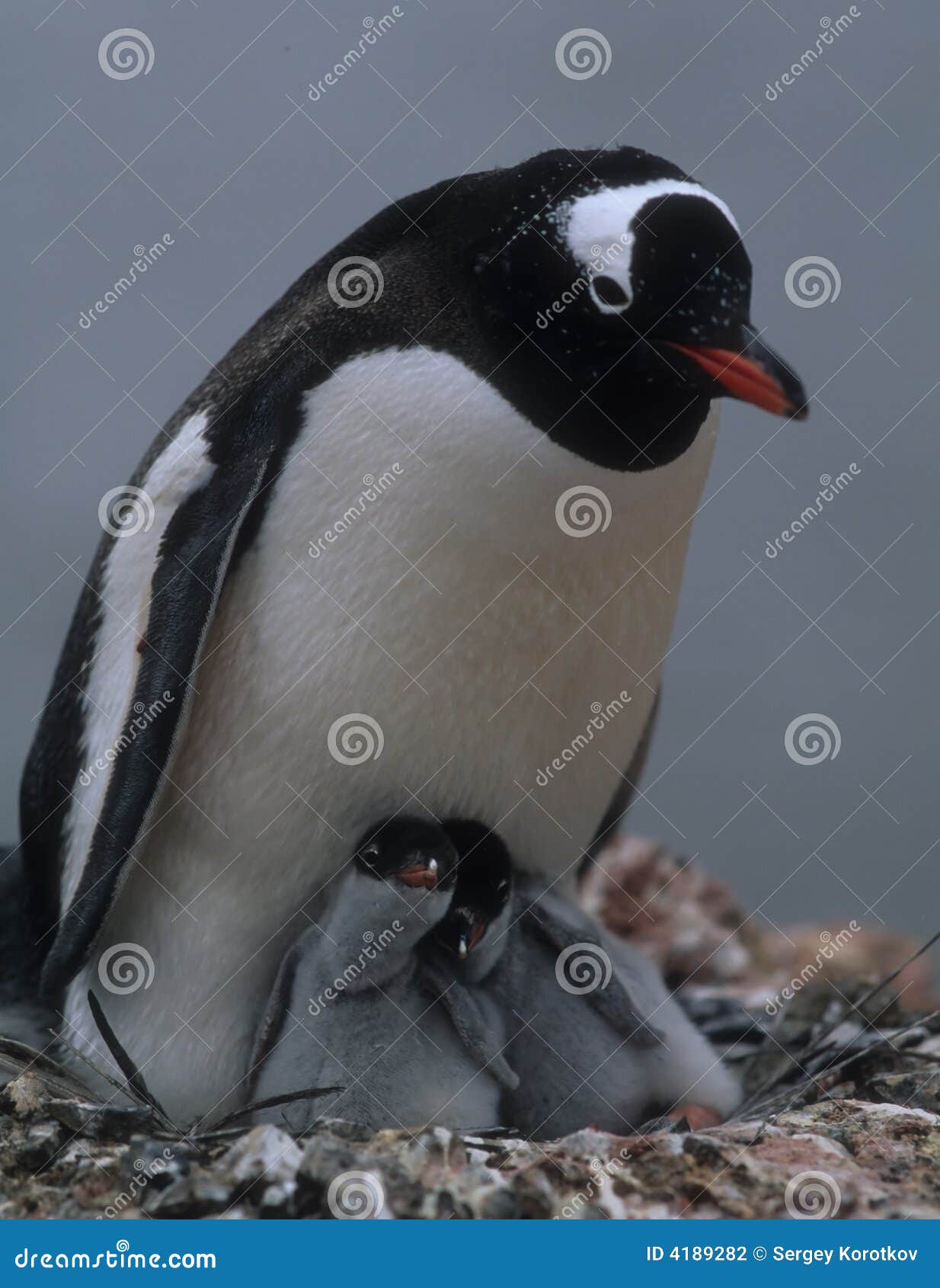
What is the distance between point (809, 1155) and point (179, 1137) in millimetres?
635

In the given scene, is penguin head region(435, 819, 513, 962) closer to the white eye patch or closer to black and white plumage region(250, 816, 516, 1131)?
black and white plumage region(250, 816, 516, 1131)

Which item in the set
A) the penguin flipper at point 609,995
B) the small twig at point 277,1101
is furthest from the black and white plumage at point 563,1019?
the small twig at point 277,1101

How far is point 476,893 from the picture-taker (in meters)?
1.74

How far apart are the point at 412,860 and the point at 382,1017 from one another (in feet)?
0.70

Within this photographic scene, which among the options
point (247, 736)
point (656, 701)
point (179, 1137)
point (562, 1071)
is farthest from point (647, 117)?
point (179, 1137)

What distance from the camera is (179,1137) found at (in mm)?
1326

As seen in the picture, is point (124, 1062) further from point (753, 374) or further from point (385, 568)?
point (753, 374)

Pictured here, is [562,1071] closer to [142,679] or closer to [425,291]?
[142,679]

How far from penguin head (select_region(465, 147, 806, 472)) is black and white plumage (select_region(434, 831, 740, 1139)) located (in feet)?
1.96

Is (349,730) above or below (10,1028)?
above

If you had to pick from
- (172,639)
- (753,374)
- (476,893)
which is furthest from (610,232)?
(476,893)

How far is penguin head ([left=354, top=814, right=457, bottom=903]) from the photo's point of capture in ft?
5.30

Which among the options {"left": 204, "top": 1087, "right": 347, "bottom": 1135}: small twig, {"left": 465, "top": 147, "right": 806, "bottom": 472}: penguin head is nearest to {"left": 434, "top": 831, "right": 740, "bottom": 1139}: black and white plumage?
{"left": 204, "top": 1087, "right": 347, "bottom": 1135}: small twig

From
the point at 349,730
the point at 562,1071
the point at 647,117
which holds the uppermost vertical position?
the point at 647,117
